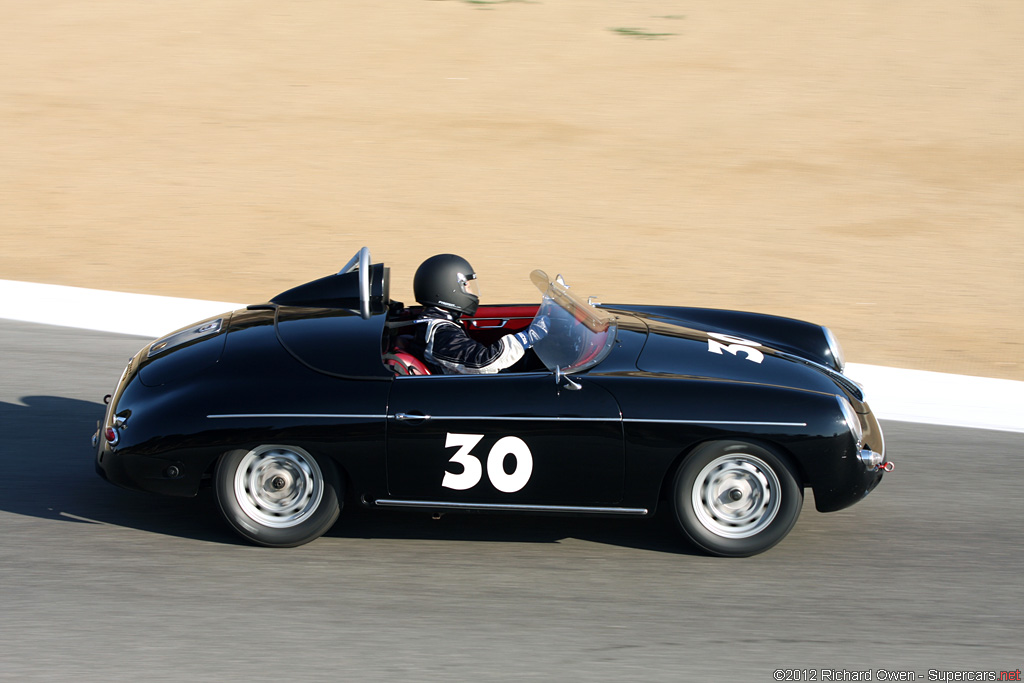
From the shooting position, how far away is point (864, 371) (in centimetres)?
764

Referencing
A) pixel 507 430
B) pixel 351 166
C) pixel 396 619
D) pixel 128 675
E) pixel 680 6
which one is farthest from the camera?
pixel 680 6

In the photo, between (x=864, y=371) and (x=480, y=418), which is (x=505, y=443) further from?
(x=864, y=371)

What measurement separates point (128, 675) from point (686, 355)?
2.80 metres

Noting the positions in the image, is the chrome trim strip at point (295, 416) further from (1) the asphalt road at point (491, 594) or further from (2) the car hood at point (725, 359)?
(2) the car hood at point (725, 359)

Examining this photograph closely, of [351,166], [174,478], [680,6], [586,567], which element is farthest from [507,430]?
[680,6]

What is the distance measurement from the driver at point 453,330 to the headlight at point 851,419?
139cm

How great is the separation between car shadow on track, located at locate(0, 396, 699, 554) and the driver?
0.80 m

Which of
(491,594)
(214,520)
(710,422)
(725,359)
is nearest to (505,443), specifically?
(491,594)

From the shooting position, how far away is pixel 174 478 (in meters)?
4.78

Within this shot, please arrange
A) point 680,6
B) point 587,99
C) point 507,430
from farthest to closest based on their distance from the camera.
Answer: point 680,6 → point 587,99 → point 507,430

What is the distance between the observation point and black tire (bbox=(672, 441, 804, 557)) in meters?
4.78

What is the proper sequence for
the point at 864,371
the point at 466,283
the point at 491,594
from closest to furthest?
the point at 491,594, the point at 466,283, the point at 864,371

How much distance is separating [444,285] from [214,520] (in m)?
1.59

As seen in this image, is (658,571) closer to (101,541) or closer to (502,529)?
(502,529)
